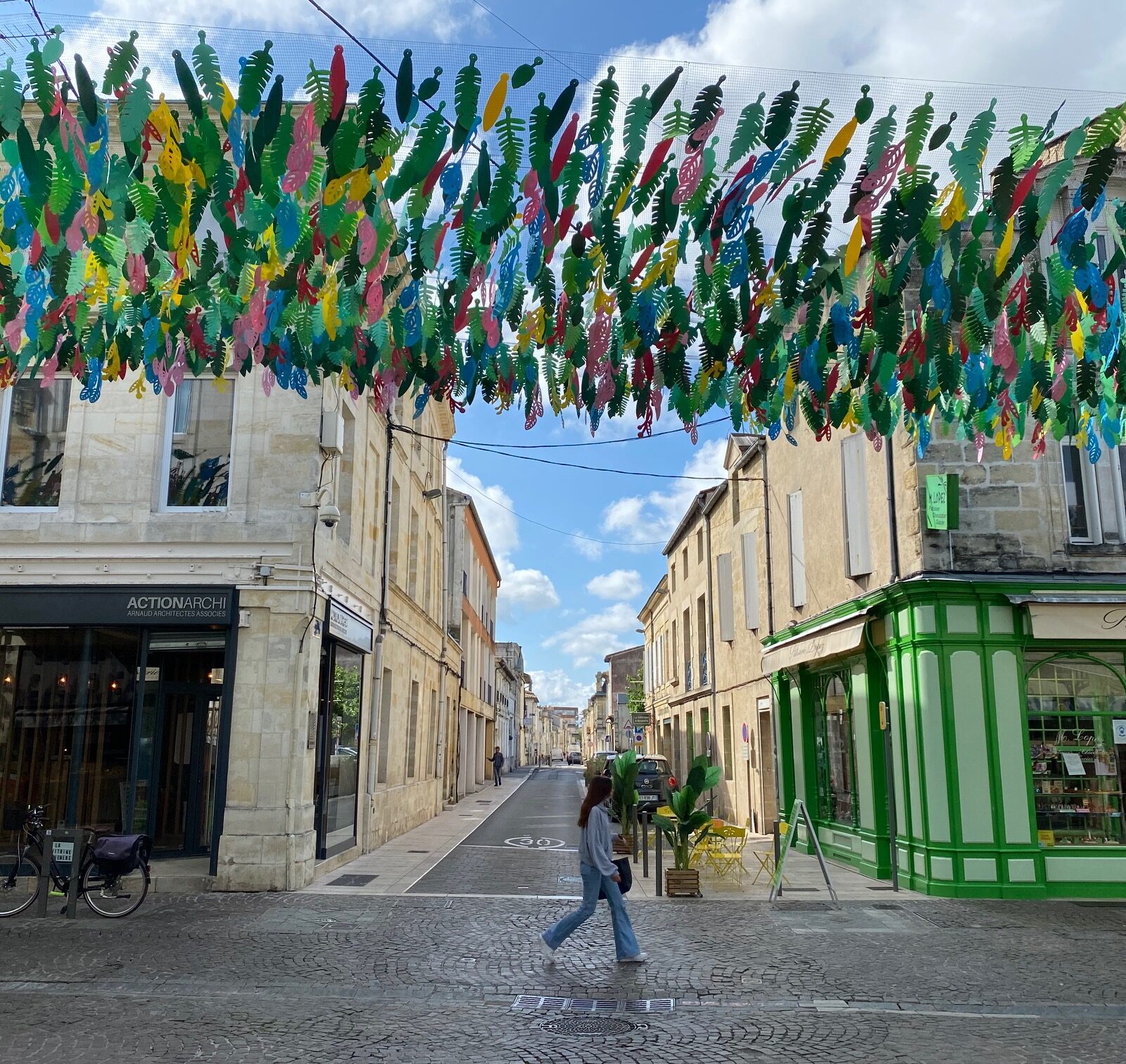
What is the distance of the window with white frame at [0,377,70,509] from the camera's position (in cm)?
1227

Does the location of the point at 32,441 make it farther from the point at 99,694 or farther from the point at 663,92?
the point at 663,92

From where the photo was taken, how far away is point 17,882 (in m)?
11.2

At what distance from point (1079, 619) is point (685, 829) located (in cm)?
518

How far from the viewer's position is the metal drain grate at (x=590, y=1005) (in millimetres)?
6738

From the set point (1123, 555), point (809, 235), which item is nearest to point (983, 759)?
point (1123, 555)

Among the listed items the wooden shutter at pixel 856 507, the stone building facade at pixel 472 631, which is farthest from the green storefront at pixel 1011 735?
the stone building facade at pixel 472 631

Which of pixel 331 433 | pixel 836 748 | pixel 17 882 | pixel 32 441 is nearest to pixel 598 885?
pixel 331 433

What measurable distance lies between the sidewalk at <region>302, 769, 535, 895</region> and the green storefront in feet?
20.7

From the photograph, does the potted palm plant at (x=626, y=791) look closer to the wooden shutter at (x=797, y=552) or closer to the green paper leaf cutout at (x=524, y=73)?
the wooden shutter at (x=797, y=552)

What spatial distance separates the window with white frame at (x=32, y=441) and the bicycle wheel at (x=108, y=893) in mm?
4668

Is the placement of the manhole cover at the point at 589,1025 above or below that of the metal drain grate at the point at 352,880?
below

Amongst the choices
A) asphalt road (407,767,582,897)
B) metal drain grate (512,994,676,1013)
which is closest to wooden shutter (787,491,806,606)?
asphalt road (407,767,582,897)

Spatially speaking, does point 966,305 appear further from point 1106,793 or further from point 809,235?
point 1106,793

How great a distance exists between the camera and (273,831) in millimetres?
11320
